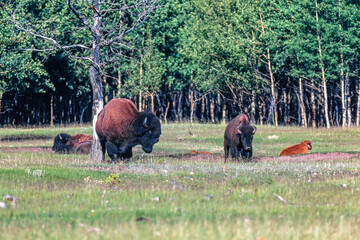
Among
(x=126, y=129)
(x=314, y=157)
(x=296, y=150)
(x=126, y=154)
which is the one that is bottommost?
(x=314, y=157)

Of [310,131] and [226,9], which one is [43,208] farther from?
[226,9]

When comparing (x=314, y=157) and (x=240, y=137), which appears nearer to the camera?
(x=240, y=137)

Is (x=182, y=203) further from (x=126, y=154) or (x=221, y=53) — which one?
(x=221, y=53)

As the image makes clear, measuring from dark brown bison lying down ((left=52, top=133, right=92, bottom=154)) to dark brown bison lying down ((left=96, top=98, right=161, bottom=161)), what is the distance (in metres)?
6.98

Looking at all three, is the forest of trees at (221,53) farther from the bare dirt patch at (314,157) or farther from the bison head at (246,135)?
the bison head at (246,135)

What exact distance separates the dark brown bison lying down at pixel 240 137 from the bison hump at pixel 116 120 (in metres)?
3.92

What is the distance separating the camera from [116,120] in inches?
855

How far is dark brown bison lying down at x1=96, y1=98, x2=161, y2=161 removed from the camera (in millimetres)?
21766

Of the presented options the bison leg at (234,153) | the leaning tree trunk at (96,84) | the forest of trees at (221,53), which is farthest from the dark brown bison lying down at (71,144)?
the forest of trees at (221,53)

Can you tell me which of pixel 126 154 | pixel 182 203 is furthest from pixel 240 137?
pixel 182 203

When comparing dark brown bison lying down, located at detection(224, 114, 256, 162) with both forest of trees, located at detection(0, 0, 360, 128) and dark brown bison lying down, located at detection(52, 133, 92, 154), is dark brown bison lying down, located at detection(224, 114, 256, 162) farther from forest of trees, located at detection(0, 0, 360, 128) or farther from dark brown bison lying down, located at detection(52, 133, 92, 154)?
forest of trees, located at detection(0, 0, 360, 128)

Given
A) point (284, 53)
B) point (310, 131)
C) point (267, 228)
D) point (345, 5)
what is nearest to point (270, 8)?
point (284, 53)

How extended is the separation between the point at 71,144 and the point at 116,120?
866cm

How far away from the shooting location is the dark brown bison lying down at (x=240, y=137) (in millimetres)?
22484
